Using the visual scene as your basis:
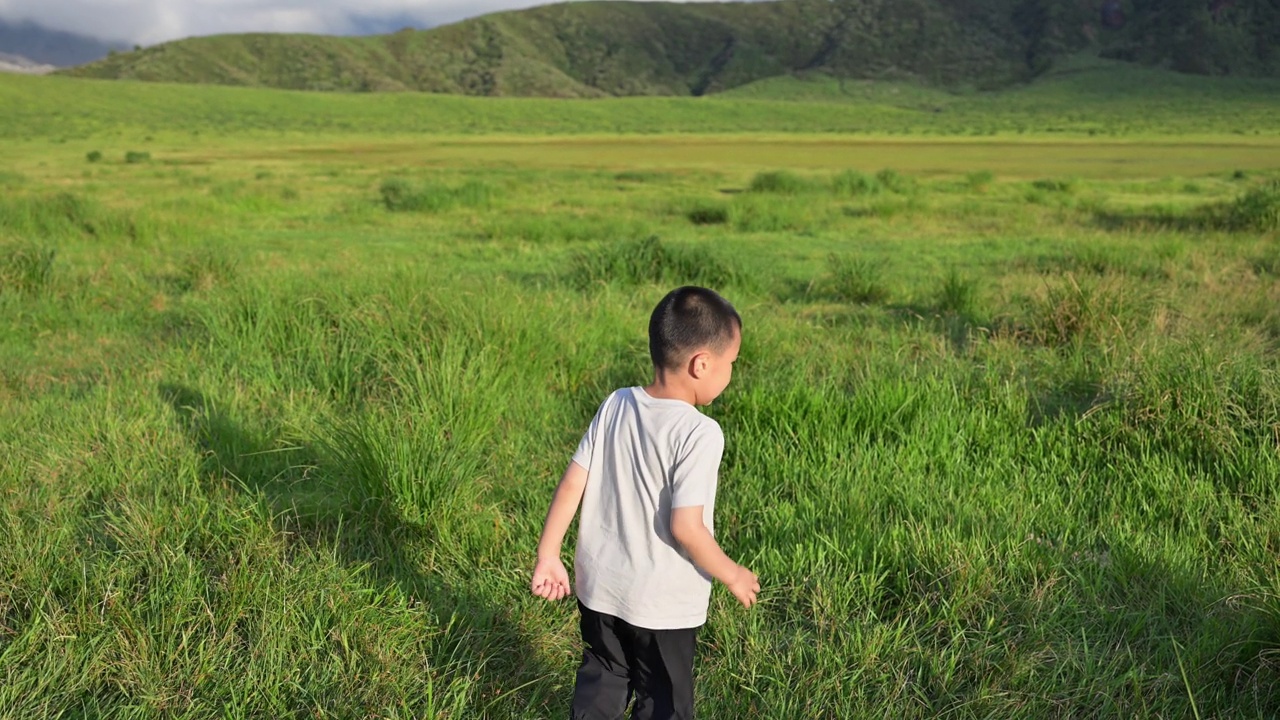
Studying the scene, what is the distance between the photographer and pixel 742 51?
597 feet

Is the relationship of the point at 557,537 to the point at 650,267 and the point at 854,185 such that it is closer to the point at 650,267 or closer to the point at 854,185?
the point at 650,267

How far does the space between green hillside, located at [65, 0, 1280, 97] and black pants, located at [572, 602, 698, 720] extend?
138067 mm

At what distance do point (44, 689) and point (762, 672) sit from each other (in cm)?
176

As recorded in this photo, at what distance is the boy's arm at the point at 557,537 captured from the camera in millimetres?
2105

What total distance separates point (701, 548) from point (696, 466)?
0.54ft

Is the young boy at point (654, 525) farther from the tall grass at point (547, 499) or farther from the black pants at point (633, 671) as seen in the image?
the tall grass at point (547, 499)

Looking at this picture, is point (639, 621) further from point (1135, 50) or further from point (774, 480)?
point (1135, 50)

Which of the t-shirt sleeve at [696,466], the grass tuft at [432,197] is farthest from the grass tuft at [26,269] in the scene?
the grass tuft at [432,197]

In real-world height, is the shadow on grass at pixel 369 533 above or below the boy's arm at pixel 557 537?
below

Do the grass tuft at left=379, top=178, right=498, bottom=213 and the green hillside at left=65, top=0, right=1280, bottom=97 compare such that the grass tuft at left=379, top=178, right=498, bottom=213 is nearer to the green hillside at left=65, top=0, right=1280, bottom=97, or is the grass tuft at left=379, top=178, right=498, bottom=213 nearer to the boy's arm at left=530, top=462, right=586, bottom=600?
the boy's arm at left=530, top=462, right=586, bottom=600

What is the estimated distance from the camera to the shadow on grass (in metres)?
2.65

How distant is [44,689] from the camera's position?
7.95 feet

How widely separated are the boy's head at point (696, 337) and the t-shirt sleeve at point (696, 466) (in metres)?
0.08

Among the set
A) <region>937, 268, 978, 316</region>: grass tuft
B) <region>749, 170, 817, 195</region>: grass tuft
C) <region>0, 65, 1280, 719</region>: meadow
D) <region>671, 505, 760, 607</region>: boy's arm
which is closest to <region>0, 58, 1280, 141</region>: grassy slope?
<region>749, 170, 817, 195</region>: grass tuft
